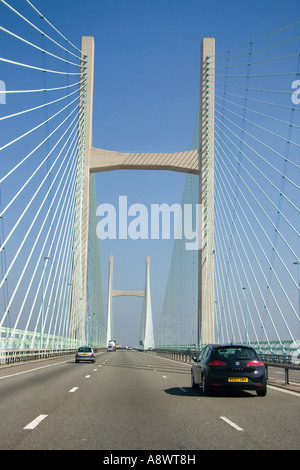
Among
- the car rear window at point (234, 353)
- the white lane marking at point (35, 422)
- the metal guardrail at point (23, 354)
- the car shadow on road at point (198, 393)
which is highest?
the metal guardrail at point (23, 354)

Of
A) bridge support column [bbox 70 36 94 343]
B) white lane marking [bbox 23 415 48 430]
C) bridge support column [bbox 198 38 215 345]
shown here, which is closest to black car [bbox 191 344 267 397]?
white lane marking [bbox 23 415 48 430]

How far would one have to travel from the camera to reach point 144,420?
9.96 metres

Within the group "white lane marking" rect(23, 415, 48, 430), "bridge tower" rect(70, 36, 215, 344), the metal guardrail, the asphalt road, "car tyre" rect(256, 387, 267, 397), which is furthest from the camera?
"bridge tower" rect(70, 36, 215, 344)

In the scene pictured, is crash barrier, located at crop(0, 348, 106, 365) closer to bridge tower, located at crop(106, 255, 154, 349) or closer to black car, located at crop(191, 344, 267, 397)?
black car, located at crop(191, 344, 267, 397)

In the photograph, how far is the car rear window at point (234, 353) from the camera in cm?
1471

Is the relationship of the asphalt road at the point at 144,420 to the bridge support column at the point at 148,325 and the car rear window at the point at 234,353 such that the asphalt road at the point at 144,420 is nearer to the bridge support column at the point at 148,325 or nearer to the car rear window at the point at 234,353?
the car rear window at the point at 234,353

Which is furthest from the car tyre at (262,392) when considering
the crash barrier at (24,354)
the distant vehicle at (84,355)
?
the distant vehicle at (84,355)

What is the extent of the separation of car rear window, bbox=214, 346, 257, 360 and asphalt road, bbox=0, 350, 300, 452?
977mm

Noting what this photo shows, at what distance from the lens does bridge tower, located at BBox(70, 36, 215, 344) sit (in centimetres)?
3716

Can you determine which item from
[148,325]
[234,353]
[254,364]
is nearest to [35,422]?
[254,364]

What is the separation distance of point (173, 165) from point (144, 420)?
3090 centimetres

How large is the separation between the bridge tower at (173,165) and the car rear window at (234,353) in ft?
70.4

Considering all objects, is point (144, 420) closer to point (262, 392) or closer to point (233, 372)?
point (233, 372)
